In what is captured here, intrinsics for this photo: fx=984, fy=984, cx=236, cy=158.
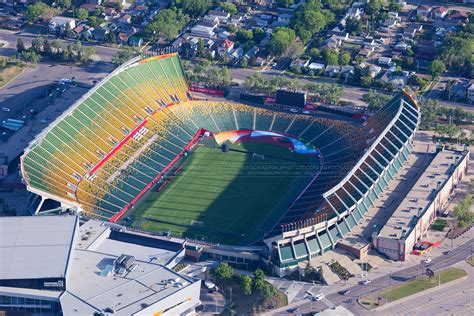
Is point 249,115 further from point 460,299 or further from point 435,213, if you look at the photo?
point 460,299

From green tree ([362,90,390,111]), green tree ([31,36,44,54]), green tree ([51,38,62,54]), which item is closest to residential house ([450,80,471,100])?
green tree ([362,90,390,111])

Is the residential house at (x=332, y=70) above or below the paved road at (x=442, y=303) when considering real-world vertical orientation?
above

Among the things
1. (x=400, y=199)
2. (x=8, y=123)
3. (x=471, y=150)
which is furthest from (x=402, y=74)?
(x=8, y=123)

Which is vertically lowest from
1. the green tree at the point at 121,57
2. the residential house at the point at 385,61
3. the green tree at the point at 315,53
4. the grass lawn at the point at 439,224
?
the grass lawn at the point at 439,224

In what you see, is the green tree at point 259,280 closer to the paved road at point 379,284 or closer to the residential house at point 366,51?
the paved road at point 379,284

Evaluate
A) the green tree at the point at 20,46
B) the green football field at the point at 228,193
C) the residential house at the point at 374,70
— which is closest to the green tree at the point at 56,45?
the green tree at the point at 20,46

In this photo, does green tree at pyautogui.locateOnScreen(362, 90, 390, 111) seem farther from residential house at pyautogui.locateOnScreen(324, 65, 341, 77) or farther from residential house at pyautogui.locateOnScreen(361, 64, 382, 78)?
residential house at pyautogui.locateOnScreen(324, 65, 341, 77)

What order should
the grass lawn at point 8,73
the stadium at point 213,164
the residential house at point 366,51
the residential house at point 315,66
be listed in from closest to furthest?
the stadium at point 213,164 < the grass lawn at point 8,73 < the residential house at point 315,66 < the residential house at point 366,51

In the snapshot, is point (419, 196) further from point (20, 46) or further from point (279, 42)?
point (20, 46)
